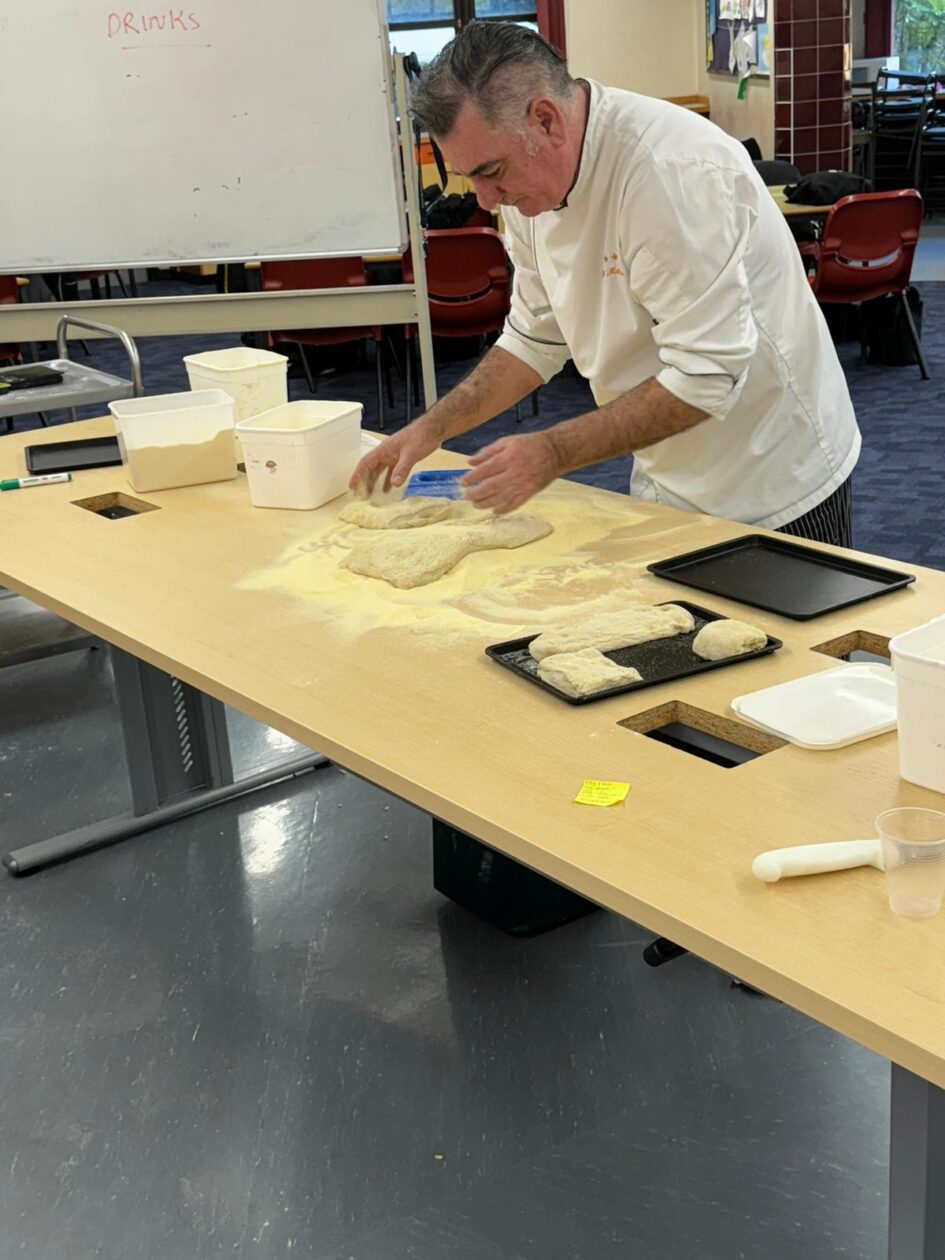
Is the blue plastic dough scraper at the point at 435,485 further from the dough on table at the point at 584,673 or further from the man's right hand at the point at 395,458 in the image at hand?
the dough on table at the point at 584,673

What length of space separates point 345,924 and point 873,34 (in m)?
12.2

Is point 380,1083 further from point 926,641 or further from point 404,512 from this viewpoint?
point 926,641

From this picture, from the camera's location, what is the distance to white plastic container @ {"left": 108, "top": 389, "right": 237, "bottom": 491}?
8.47 feet

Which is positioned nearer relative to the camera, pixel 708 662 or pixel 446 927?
pixel 708 662

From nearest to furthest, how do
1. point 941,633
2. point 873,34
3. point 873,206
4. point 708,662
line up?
point 941,633 → point 708,662 → point 873,206 → point 873,34

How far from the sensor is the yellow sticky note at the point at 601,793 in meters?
1.35

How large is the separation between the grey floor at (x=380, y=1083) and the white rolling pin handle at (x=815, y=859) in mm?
794

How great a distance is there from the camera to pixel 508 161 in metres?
1.99

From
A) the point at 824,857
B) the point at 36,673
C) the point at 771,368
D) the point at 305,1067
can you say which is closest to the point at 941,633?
the point at 824,857

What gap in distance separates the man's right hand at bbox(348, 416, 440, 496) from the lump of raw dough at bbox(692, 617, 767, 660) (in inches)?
33.3

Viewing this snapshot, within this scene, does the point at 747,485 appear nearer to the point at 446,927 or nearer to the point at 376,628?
the point at 376,628

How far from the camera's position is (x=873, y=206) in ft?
19.7

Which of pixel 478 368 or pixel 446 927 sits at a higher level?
pixel 478 368

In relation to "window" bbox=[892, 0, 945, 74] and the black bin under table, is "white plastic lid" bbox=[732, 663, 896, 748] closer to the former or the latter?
the black bin under table
